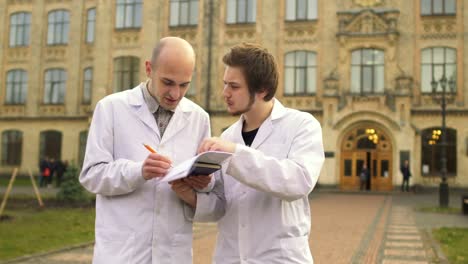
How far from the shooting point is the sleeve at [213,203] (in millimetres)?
3023

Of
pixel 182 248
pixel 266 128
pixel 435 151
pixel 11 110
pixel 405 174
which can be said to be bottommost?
pixel 405 174

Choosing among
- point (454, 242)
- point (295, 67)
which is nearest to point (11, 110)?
point (295, 67)

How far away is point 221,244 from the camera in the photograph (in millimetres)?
3053

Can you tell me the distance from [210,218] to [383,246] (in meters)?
8.27

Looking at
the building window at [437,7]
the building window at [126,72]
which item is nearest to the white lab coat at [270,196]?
the building window at [437,7]

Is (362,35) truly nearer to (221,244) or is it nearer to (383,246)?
(383,246)

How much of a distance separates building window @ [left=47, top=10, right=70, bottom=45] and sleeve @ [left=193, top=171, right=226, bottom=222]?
36095mm

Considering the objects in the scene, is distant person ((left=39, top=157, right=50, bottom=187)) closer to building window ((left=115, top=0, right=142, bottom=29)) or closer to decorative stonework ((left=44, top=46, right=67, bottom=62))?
decorative stonework ((left=44, top=46, right=67, bottom=62))

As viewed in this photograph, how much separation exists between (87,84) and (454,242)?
96.5 ft

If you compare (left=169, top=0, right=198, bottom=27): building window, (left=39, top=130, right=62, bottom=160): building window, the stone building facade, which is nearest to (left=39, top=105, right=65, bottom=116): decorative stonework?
the stone building facade

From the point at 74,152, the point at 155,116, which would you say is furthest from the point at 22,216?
the point at 74,152

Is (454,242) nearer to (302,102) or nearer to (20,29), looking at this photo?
(302,102)

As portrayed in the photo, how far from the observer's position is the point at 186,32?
110ft

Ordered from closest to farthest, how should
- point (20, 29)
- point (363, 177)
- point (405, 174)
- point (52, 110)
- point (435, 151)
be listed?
point (405, 174), point (363, 177), point (435, 151), point (52, 110), point (20, 29)
